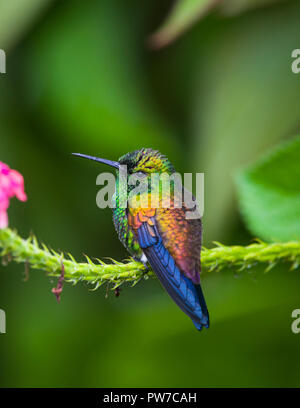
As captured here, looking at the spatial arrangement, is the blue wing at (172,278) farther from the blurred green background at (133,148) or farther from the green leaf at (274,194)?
the blurred green background at (133,148)

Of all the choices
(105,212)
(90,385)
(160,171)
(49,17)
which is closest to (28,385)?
(90,385)

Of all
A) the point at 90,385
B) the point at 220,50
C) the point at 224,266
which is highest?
the point at 220,50

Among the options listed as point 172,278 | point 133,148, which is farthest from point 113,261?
point 133,148

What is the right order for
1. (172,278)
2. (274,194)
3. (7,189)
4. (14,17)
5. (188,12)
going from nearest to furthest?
(7,189) → (172,278) → (274,194) → (188,12) → (14,17)

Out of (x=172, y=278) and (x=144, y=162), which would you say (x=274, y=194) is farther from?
(x=172, y=278)

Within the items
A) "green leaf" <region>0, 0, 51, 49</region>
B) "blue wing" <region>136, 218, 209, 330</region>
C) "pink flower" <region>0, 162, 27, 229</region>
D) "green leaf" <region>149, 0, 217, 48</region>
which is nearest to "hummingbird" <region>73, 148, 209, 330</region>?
"blue wing" <region>136, 218, 209, 330</region>

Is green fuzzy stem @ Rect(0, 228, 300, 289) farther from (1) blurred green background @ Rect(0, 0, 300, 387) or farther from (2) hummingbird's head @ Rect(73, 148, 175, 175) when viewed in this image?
(1) blurred green background @ Rect(0, 0, 300, 387)

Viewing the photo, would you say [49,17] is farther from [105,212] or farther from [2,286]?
[2,286]
